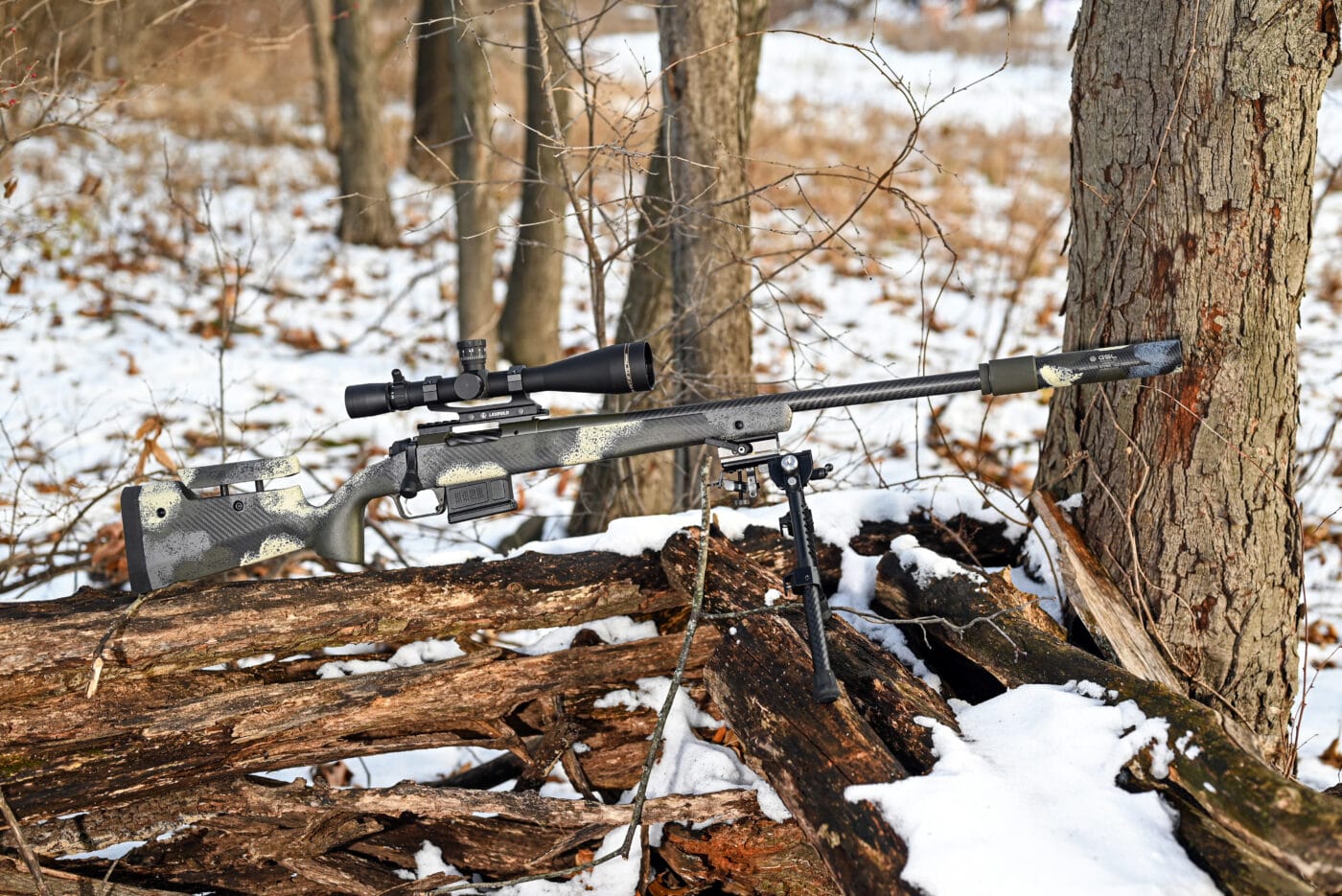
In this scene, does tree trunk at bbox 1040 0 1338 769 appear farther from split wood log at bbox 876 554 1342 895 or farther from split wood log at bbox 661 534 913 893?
split wood log at bbox 661 534 913 893

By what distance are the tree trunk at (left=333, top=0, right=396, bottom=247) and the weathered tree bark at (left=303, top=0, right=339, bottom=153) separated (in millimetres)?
328

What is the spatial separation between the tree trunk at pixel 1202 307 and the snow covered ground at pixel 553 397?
497mm

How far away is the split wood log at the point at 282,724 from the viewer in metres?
3.00

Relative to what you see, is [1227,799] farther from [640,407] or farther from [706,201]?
[640,407]

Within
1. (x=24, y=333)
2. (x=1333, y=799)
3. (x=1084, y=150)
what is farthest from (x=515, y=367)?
(x=24, y=333)

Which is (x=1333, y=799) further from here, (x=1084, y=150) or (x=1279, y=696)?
(x=1084, y=150)

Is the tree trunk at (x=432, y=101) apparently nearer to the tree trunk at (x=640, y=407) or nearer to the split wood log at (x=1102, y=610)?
the tree trunk at (x=640, y=407)

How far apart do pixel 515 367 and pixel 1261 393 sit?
2.52 meters

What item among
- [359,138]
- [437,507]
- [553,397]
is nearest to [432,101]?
[359,138]

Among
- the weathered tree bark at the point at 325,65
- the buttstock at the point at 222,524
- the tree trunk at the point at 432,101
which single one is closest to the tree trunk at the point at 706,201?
the buttstock at the point at 222,524

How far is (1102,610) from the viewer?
11.8 feet

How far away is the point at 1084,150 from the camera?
3689 millimetres

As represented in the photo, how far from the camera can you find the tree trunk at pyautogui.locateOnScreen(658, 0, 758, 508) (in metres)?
4.98

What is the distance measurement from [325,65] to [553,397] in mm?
7425
